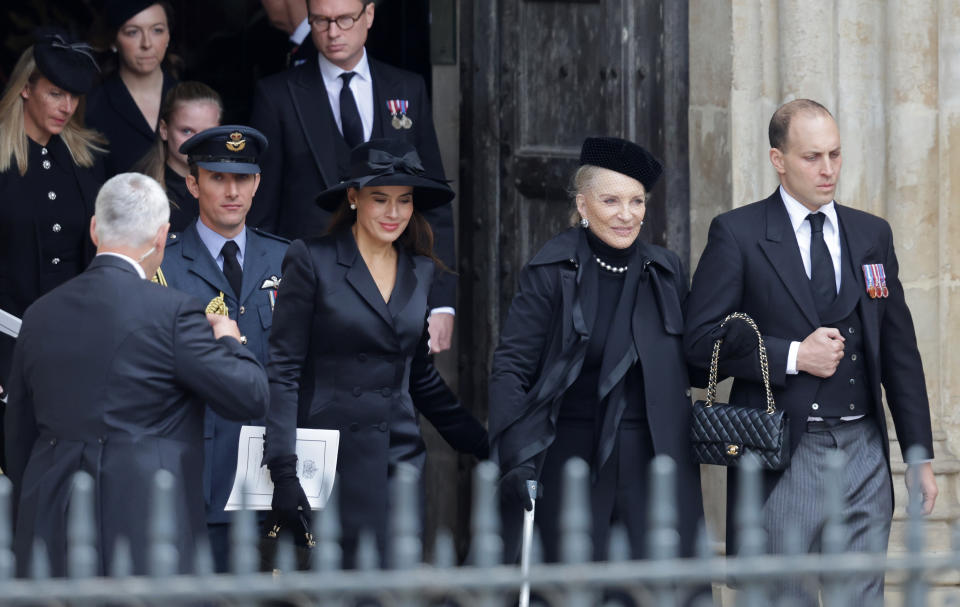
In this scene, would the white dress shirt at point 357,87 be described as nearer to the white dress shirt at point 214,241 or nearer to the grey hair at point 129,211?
the white dress shirt at point 214,241

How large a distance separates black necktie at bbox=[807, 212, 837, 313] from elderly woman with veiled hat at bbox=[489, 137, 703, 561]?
0.42 m

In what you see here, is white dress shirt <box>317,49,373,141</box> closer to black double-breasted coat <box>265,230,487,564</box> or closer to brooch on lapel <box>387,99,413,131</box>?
brooch on lapel <box>387,99,413,131</box>

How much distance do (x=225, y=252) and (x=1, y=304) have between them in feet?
3.24

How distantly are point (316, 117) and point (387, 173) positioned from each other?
44.9 inches

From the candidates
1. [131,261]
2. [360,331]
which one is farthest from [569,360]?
[131,261]

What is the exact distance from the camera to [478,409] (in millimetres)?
7273

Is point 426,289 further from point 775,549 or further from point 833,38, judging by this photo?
point 833,38

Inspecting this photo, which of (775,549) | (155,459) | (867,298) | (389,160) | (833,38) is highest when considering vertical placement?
(833,38)

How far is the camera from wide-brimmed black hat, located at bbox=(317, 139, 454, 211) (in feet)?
17.3

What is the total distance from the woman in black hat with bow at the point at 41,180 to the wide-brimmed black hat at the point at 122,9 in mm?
513

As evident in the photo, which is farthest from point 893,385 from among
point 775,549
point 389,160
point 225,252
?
point 225,252

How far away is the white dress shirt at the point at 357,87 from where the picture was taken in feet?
21.1

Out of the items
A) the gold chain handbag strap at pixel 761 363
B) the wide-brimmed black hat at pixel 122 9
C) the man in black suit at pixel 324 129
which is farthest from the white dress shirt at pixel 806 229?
the wide-brimmed black hat at pixel 122 9

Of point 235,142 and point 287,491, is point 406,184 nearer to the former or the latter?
point 235,142
